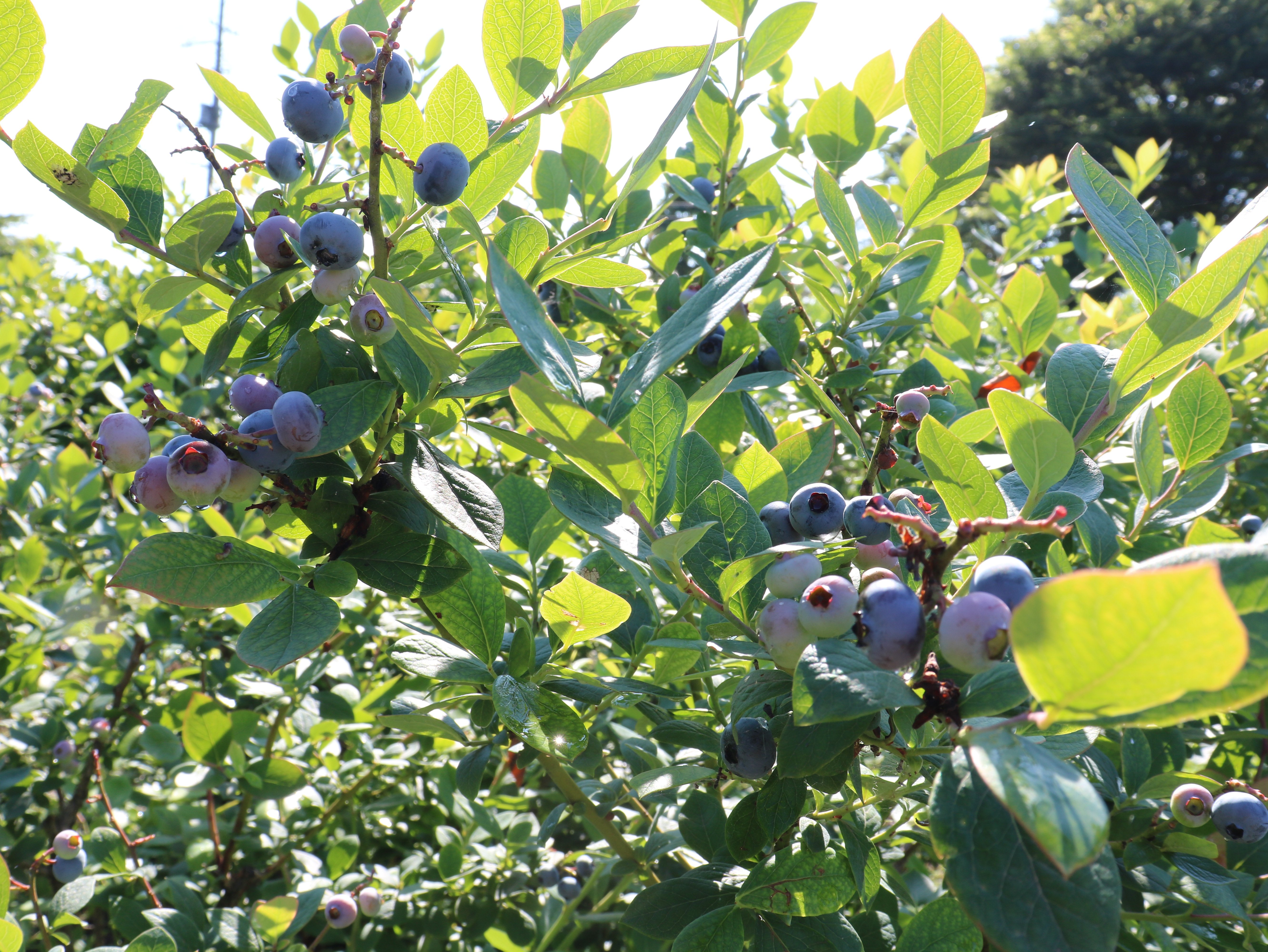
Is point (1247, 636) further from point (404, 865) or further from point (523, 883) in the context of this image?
point (404, 865)

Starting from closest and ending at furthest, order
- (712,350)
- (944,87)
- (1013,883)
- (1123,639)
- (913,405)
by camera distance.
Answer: (1123,639) → (1013,883) → (913,405) → (944,87) → (712,350)

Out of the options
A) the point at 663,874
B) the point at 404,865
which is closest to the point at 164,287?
the point at 663,874

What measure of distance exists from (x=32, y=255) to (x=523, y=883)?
612 cm

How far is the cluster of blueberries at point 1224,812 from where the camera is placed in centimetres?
95

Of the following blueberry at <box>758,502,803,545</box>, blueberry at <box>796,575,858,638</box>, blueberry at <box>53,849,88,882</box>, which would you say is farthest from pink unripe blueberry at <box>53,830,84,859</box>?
blueberry at <box>796,575,858,638</box>

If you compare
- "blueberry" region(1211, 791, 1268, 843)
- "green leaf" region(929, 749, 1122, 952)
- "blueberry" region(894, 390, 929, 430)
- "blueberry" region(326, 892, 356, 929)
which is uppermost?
"blueberry" region(894, 390, 929, 430)

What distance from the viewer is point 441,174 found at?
0.76 m

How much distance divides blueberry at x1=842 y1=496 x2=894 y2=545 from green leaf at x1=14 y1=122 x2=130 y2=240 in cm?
66

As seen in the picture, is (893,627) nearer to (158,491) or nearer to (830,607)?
(830,607)

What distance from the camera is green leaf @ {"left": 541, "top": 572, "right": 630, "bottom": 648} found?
772mm

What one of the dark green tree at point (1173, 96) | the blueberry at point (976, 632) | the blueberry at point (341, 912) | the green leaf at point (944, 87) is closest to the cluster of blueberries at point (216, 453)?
the blueberry at point (976, 632)

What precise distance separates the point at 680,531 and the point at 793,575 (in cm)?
9

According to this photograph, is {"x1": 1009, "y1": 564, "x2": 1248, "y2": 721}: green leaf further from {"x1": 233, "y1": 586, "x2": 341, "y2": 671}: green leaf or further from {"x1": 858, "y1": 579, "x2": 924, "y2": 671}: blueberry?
{"x1": 233, "y1": 586, "x2": 341, "y2": 671}: green leaf

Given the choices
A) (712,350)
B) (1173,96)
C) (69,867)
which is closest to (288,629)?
(712,350)
